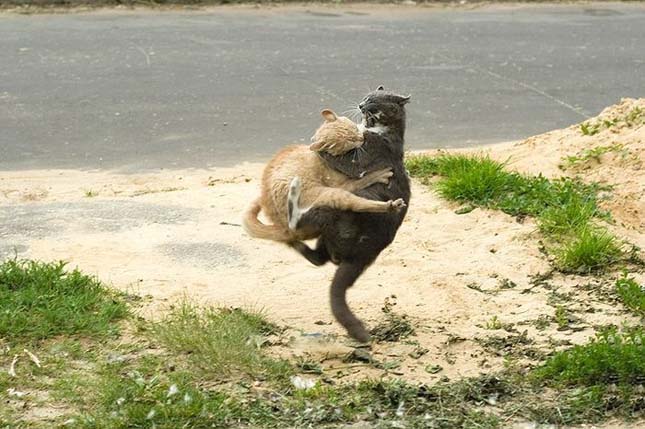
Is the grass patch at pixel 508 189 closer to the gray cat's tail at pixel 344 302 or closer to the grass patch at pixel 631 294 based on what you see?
the grass patch at pixel 631 294

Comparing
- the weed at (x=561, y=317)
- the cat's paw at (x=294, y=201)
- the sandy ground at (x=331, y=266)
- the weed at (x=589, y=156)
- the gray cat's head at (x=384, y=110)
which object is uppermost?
the gray cat's head at (x=384, y=110)

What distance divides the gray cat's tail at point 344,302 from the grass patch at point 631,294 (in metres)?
1.53

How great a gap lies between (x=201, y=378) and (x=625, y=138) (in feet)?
15.1

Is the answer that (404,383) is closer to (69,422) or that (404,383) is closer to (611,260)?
(69,422)

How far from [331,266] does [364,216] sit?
4.60ft

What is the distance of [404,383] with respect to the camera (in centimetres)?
550

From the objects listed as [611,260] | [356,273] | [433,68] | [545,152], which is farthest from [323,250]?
[433,68]

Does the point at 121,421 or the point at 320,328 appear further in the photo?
the point at 320,328

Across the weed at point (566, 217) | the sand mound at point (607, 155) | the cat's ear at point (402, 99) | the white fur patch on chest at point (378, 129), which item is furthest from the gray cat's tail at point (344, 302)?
the sand mound at point (607, 155)

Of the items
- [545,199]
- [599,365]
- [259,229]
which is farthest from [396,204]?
[545,199]

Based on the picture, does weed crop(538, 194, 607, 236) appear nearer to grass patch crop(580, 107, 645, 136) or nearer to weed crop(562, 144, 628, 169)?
weed crop(562, 144, 628, 169)

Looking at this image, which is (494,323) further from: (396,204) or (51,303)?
(51,303)

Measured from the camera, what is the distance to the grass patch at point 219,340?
5.61 meters

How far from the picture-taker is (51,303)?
20.5ft
